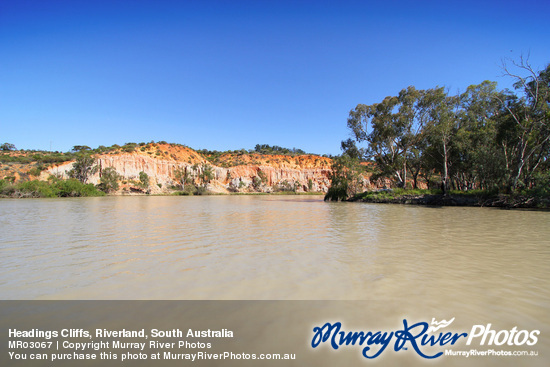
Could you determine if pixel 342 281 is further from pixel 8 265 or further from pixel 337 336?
pixel 8 265

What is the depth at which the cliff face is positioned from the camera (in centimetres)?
6781

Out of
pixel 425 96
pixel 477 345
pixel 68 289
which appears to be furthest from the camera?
pixel 425 96

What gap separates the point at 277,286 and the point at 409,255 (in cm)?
371

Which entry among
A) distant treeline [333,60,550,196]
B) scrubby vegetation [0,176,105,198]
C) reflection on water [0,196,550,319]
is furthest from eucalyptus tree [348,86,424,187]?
scrubby vegetation [0,176,105,198]

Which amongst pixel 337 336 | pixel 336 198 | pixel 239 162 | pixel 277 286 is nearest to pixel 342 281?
pixel 277 286

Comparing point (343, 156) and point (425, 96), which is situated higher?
point (425, 96)

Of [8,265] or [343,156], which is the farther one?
[343,156]

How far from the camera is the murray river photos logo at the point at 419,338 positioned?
293 centimetres

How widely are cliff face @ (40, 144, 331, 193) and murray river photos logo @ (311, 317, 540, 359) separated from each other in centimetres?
6993

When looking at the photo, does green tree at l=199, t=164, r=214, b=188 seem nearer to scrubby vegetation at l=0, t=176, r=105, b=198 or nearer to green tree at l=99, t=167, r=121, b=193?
green tree at l=99, t=167, r=121, b=193

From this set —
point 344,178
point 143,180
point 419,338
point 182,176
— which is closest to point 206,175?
point 182,176

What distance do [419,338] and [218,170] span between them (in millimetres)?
81832

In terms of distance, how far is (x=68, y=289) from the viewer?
168 inches

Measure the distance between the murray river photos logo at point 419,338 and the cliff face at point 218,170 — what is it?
6993cm
